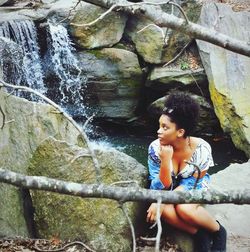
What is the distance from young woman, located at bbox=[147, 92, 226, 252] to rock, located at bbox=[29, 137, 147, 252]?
25 cm

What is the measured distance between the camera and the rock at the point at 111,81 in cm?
935

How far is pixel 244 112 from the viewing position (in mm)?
8484

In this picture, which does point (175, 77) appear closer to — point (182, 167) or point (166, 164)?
point (182, 167)

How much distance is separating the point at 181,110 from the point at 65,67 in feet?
20.9

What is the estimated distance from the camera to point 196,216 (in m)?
3.62

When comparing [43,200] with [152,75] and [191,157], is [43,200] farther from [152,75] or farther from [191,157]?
[152,75]

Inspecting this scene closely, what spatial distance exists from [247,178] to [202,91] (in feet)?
13.8

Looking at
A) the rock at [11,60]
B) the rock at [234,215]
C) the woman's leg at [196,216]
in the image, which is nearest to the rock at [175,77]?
the rock at [11,60]

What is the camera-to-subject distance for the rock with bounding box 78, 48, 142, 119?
9352 millimetres

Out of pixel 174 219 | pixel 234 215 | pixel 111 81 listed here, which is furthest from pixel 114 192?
pixel 111 81

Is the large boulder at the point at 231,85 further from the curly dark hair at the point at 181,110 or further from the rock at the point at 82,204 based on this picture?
the curly dark hair at the point at 181,110

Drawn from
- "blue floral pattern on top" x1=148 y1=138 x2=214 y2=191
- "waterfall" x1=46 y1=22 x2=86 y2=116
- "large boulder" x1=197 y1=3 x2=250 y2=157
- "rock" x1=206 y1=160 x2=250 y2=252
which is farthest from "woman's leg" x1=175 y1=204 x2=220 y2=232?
"waterfall" x1=46 y1=22 x2=86 y2=116

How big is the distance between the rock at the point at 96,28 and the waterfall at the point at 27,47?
2.61ft

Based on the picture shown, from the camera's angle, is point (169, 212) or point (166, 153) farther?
point (169, 212)
